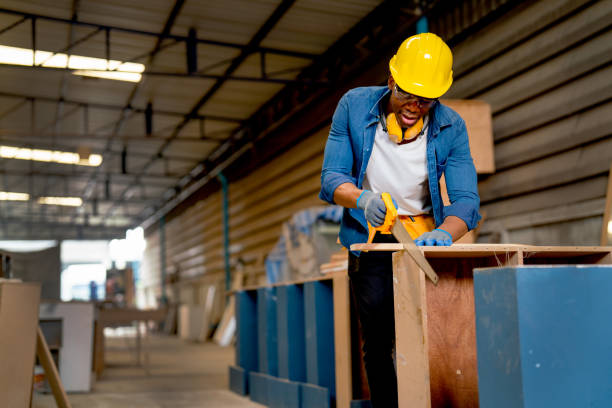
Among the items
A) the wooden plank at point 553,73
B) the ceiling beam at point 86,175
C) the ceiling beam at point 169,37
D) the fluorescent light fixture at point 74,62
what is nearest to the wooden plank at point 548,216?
the wooden plank at point 553,73

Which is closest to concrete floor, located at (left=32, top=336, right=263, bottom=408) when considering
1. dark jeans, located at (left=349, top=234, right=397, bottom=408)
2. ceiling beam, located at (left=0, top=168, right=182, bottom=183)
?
dark jeans, located at (left=349, top=234, right=397, bottom=408)

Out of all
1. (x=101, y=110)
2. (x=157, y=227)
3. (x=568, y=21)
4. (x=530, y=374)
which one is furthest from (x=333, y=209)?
(x=157, y=227)

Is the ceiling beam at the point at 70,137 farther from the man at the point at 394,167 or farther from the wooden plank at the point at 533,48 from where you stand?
the man at the point at 394,167

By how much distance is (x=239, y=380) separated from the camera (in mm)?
5383

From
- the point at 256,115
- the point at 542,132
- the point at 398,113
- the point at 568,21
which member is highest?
the point at 256,115

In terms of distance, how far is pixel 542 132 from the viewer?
5496 mm

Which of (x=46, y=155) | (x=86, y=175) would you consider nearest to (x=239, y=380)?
(x=46, y=155)

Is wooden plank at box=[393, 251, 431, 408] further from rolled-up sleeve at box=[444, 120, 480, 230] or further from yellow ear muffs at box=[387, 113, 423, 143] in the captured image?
yellow ear muffs at box=[387, 113, 423, 143]

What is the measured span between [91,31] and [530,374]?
8.48 metres

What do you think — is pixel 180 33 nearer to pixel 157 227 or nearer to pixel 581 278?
pixel 581 278

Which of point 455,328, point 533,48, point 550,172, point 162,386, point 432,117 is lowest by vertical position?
point 162,386

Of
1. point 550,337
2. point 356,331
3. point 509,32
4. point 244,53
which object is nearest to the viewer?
point 550,337

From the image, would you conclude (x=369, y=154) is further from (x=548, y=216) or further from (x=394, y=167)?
(x=548, y=216)

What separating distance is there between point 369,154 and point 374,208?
0.37 meters
